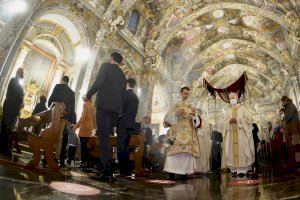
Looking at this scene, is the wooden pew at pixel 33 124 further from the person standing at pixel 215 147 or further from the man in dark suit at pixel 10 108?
the person standing at pixel 215 147

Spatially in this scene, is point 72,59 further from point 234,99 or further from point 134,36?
point 234,99

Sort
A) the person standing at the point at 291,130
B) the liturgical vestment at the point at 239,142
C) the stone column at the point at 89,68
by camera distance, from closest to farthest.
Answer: the liturgical vestment at the point at 239,142, the person standing at the point at 291,130, the stone column at the point at 89,68

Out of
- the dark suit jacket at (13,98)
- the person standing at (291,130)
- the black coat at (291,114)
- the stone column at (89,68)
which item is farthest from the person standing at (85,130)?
the black coat at (291,114)

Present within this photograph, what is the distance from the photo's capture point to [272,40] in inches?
596

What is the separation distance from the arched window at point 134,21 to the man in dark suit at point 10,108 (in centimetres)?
844

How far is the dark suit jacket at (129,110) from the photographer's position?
432 centimetres

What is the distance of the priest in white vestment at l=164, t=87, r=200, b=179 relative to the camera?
4750 mm

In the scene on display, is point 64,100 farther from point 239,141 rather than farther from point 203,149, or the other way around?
point 203,149

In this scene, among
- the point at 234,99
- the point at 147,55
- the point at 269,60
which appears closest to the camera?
the point at 234,99

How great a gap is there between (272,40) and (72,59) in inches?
487

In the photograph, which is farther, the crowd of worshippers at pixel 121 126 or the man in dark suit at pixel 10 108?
the man in dark suit at pixel 10 108

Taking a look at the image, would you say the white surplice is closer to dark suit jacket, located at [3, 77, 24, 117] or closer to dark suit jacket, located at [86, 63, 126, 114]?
dark suit jacket, located at [86, 63, 126, 114]

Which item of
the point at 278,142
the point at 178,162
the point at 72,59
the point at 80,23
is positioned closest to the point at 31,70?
the point at 72,59

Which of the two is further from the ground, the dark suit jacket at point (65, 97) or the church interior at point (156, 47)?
the church interior at point (156, 47)
